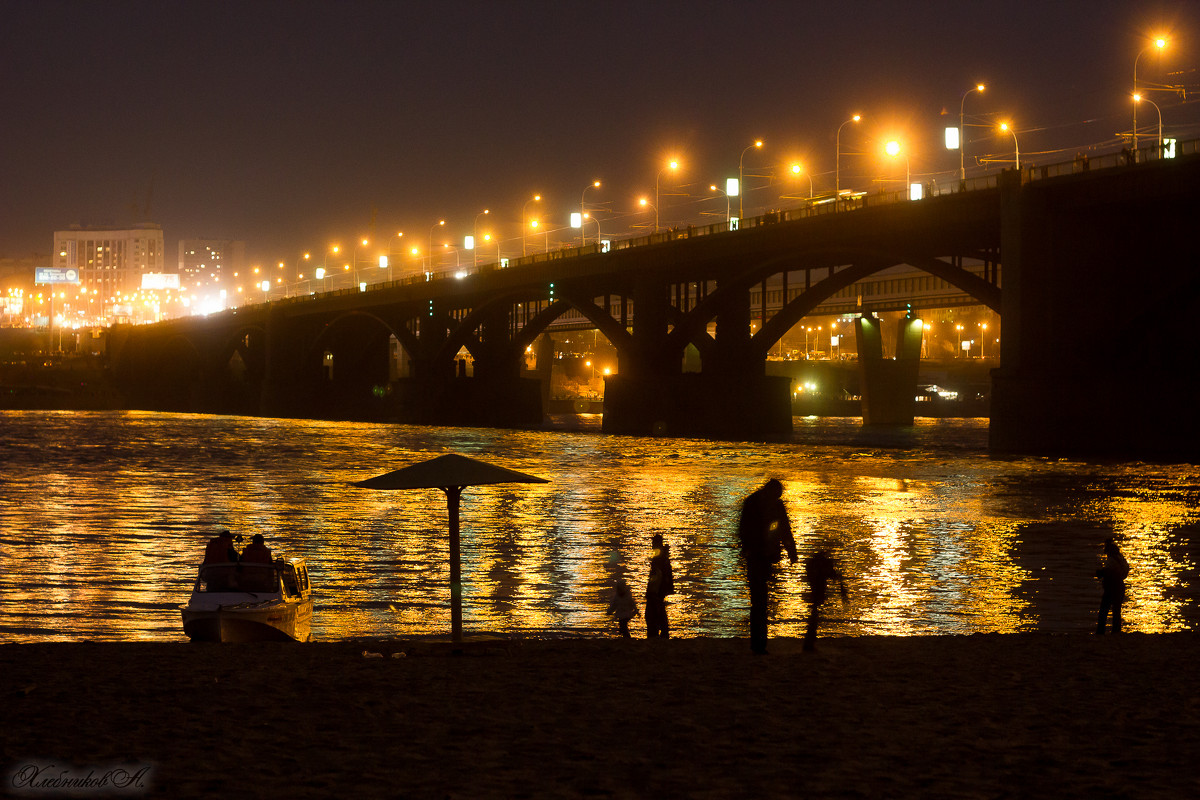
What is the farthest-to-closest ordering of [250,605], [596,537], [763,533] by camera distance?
[596,537] < [250,605] < [763,533]

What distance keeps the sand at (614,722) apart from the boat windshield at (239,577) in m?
3.76

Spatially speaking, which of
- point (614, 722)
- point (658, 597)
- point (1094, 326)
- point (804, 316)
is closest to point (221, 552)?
point (658, 597)

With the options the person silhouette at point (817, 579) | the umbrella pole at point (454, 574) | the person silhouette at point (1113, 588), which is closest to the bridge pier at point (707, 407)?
the person silhouette at point (1113, 588)

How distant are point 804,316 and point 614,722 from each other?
289 ft

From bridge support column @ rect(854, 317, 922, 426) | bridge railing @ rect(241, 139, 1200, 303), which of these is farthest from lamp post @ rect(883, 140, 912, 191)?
bridge support column @ rect(854, 317, 922, 426)

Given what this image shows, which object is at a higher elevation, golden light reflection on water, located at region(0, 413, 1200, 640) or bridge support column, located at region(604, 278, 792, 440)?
bridge support column, located at region(604, 278, 792, 440)

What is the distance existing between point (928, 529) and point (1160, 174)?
26.2 meters

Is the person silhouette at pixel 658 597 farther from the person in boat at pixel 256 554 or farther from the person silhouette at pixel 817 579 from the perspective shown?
the person in boat at pixel 256 554

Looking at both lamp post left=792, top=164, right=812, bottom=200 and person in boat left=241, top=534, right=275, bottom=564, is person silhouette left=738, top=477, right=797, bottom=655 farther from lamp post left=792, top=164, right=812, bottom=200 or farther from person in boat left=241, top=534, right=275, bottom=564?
lamp post left=792, top=164, right=812, bottom=200

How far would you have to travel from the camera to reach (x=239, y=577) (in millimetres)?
18594

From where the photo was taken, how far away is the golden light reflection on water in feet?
70.2

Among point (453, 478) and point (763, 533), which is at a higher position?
point (453, 478)

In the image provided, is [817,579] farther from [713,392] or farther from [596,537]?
[713,392]

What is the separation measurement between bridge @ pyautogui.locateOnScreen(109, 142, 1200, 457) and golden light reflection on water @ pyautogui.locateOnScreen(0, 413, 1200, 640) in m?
4.70
